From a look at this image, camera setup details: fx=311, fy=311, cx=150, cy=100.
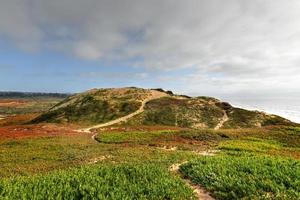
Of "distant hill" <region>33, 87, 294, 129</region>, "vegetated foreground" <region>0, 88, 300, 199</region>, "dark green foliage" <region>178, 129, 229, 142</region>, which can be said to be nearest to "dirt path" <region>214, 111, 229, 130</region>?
"distant hill" <region>33, 87, 294, 129</region>

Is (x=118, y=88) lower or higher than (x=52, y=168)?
higher

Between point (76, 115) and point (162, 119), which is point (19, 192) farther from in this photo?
point (76, 115)

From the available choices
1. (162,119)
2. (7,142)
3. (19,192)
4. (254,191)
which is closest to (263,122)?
(162,119)

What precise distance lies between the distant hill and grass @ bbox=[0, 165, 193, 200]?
58336mm

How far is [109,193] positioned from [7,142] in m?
Result: 33.3

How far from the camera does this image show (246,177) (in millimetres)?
20625

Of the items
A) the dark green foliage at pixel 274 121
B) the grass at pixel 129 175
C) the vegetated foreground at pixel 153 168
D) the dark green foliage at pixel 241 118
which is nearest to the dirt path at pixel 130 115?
the vegetated foreground at pixel 153 168

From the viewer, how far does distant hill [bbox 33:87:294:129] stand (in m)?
83.1

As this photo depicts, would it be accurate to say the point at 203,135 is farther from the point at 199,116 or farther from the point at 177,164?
the point at 199,116

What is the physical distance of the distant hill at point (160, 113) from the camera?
3273 inches

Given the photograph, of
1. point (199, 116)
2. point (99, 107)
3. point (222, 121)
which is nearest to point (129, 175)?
point (222, 121)

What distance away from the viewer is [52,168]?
26906 millimetres

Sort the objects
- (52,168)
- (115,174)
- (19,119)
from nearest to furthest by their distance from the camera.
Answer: (115,174), (52,168), (19,119)

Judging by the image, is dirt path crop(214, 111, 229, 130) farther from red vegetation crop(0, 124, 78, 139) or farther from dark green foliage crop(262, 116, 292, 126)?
red vegetation crop(0, 124, 78, 139)
